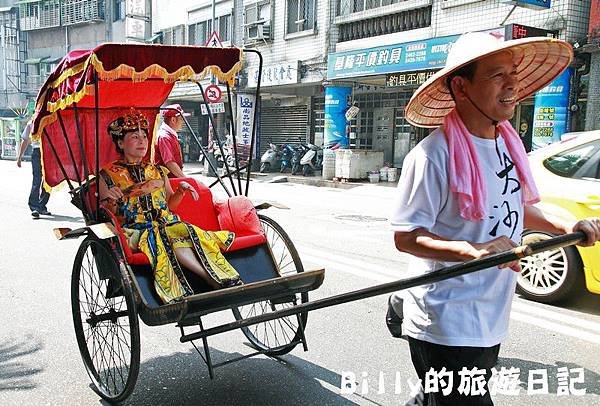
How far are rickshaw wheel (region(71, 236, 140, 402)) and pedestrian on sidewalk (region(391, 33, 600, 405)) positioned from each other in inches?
65.1

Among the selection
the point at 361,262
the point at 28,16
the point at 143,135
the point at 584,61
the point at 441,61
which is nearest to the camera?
the point at 143,135

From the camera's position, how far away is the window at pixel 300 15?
19.1 m

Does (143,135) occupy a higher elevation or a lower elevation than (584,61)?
lower

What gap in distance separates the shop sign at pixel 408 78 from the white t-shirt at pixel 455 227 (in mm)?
12804

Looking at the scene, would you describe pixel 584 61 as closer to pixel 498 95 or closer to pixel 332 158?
pixel 332 158

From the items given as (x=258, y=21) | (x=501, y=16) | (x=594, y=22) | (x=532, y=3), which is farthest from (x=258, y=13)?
(x=594, y=22)

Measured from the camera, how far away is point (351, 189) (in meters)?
15.8

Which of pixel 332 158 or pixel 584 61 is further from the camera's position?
pixel 332 158

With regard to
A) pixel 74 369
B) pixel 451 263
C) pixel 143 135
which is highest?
pixel 143 135

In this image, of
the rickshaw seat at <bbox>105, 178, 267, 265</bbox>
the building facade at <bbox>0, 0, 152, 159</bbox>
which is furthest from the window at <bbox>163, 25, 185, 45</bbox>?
the rickshaw seat at <bbox>105, 178, 267, 265</bbox>

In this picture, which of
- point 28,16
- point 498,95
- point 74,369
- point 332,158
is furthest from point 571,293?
point 28,16

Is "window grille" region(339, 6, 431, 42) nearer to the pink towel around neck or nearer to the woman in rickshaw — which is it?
the woman in rickshaw

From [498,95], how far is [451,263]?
607mm

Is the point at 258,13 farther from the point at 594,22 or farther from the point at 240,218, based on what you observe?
the point at 240,218
